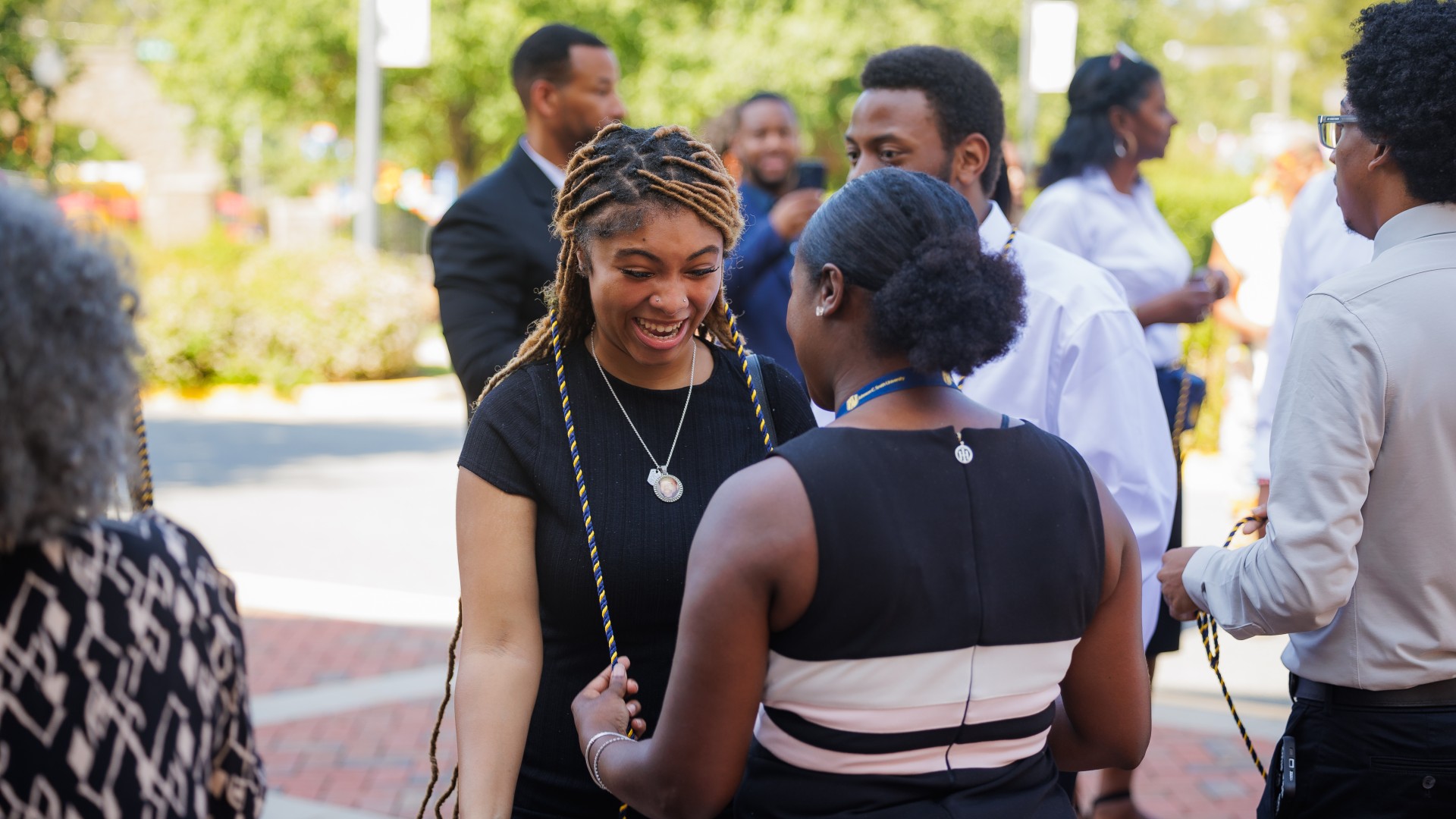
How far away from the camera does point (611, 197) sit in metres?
2.49

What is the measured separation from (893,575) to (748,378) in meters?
0.91

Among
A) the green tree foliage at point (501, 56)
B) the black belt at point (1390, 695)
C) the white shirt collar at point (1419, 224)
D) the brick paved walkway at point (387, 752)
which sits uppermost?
the green tree foliage at point (501, 56)

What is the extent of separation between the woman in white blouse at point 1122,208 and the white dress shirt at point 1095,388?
5.01ft

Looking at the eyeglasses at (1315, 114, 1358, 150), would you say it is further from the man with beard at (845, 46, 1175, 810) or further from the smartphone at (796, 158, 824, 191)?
the smartphone at (796, 158, 824, 191)

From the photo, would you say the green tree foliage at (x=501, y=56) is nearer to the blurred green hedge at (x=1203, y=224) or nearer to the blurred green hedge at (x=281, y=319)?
the blurred green hedge at (x=281, y=319)

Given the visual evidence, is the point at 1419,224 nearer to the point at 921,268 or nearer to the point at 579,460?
the point at 921,268

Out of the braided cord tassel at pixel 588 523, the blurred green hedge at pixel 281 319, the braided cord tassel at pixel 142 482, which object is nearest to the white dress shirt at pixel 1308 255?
the braided cord tassel at pixel 588 523

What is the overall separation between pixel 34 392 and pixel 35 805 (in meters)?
0.46

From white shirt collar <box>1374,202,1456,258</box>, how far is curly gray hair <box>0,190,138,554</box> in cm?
208

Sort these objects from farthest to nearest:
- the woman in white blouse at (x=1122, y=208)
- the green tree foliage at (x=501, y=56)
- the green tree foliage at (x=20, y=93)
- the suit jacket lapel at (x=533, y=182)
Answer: the green tree foliage at (x=501, y=56) → the green tree foliage at (x=20, y=93) → the woman in white blouse at (x=1122, y=208) → the suit jacket lapel at (x=533, y=182)

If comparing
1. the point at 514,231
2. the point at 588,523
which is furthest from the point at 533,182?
the point at 588,523

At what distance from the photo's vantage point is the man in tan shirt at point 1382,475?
2.28 metres

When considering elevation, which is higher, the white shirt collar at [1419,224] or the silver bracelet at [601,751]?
the white shirt collar at [1419,224]

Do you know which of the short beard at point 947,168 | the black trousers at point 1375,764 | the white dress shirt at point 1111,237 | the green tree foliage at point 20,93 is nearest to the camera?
the black trousers at point 1375,764
